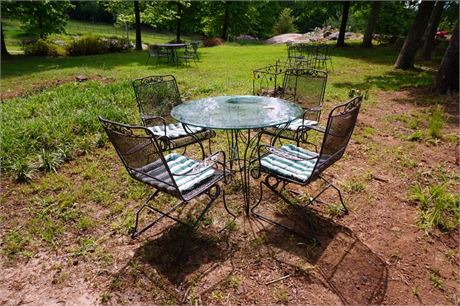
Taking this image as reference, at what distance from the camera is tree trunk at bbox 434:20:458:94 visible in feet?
20.2

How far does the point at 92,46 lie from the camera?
15414 mm

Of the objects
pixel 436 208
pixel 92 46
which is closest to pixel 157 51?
pixel 92 46

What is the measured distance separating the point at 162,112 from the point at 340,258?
2590mm

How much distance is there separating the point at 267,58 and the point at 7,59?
11.6 meters

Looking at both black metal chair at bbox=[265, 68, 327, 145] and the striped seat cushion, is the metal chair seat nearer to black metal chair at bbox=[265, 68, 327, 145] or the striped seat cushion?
the striped seat cushion

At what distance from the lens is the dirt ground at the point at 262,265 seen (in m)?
2.00

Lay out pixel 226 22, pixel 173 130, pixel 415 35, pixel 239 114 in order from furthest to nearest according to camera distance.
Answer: pixel 226 22, pixel 415 35, pixel 173 130, pixel 239 114

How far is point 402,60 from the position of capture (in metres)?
9.97

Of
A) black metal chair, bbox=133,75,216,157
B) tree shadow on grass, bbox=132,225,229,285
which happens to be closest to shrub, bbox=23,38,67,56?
black metal chair, bbox=133,75,216,157

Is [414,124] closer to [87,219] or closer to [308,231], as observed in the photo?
[308,231]

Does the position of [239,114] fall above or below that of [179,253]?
above

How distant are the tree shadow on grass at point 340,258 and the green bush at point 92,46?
51.5ft

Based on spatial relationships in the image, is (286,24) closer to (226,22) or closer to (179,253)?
(226,22)

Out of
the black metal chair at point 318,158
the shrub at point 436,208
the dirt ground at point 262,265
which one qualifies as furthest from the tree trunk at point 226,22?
the dirt ground at point 262,265
